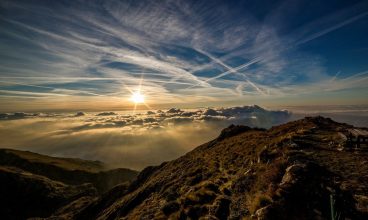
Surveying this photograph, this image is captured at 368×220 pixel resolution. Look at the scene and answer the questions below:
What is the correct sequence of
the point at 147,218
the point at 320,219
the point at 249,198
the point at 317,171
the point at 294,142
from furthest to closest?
the point at 294,142 < the point at 147,218 < the point at 249,198 < the point at 317,171 < the point at 320,219

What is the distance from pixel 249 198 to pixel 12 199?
156441 mm

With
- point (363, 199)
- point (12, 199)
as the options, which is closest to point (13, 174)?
point (12, 199)

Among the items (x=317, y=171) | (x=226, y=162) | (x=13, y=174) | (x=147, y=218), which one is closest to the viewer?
(x=317, y=171)

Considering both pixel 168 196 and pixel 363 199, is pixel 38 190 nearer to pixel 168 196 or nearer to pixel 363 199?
pixel 168 196

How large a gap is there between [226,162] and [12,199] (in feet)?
480

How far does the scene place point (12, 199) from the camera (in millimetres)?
125750

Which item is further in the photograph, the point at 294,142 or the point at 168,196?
the point at 168,196

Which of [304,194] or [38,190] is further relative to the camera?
[38,190]

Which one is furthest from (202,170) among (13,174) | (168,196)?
(13,174)

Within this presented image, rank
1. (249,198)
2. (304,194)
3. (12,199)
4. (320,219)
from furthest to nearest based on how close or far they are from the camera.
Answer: (12,199) < (249,198) < (304,194) < (320,219)

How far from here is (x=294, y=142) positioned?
2923 centimetres

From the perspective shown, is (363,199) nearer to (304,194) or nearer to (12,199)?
(304,194)

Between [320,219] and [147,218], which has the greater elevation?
[320,219]

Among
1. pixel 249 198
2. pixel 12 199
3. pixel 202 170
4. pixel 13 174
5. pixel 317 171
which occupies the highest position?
pixel 317 171
